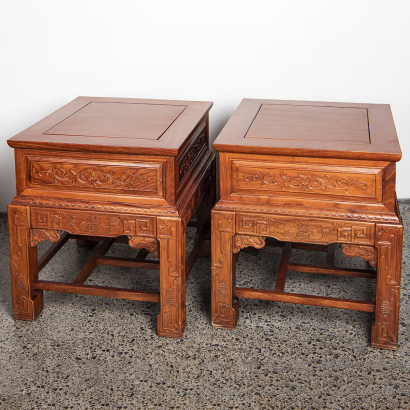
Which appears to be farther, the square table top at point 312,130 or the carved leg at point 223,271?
the carved leg at point 223,271

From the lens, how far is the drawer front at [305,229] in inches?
81.2

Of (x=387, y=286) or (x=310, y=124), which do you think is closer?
(x=387, y=286)

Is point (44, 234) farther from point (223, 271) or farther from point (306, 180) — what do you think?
point (306, 180)

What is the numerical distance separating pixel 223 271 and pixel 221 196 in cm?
27

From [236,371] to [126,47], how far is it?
5.28 feet

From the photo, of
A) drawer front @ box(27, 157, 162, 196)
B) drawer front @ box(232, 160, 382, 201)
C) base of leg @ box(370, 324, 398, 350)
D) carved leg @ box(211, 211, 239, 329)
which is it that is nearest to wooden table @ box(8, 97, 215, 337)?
drawer front @ box(27, 157, 162, 196)

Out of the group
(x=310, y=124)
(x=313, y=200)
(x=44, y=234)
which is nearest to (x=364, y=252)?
(x=313, y=200)

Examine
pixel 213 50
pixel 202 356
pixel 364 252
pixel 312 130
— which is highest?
pixel 213 50

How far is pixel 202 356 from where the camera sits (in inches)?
85.0

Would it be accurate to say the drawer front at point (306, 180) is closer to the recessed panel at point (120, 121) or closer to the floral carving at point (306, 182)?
the floral carving at point (306, 182)

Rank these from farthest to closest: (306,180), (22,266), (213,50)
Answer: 1. (213,50)
2. (22,266)
3. (306,180)

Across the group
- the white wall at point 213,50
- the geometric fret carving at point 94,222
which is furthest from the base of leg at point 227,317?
the white wall at point 213,50

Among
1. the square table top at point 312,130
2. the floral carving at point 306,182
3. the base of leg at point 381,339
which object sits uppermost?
the square table top at point 312,130

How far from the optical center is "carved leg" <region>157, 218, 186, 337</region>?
2135 mm
